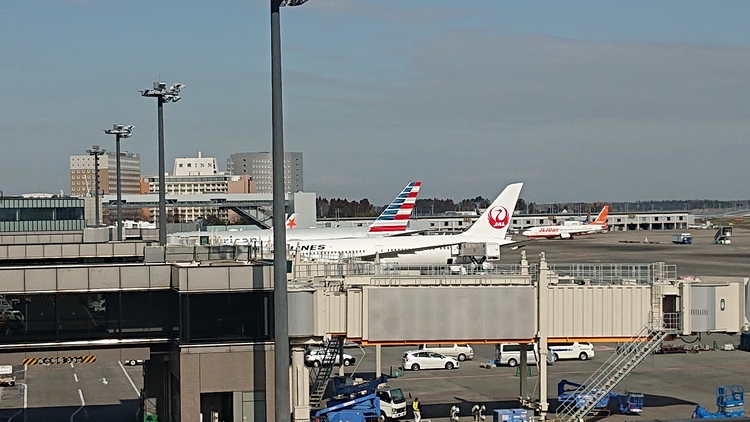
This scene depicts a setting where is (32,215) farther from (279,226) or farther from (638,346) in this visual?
(279,226)

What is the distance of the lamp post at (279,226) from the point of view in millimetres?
22422

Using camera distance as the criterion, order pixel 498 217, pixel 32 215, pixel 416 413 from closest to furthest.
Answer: pixel 416 413
pixel 32 215
pixel 498 217

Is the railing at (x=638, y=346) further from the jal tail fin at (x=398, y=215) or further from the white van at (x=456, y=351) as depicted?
the jal tail fin at (x=398, y=215)

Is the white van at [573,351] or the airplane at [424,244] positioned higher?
the airplane at [424,244]

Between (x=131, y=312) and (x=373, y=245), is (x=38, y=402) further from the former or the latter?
(x=373, y=245)

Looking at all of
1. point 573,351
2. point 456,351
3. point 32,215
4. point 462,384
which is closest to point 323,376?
point 462,384

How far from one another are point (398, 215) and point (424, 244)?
2714 cm

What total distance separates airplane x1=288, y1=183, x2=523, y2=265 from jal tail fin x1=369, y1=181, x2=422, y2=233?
759 inches

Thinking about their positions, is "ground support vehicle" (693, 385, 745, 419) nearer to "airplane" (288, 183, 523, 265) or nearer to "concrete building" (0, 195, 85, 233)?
"airplane" (288, 183, 523, 265)

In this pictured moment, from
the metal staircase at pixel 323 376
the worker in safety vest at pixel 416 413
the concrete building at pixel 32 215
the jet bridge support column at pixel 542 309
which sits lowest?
the worker in safety vest at pixel 416 413

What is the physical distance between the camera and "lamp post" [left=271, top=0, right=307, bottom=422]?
2242cm

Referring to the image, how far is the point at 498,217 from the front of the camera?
11225cm

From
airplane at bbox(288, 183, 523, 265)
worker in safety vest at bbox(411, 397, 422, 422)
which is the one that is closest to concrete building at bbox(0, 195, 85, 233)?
airplane at bbox(288, 183, 523, 265)

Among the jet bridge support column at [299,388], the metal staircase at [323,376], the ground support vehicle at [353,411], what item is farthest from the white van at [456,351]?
the jet bridge support column at [299,388]
